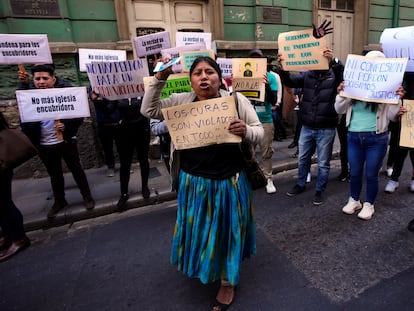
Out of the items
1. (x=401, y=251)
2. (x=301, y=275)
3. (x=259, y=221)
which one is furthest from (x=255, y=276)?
(x=401, y=251)

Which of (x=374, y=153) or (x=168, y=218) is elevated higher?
(x=374, y=153)

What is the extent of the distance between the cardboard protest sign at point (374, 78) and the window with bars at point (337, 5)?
660 centimetres

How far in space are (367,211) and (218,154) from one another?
249cm

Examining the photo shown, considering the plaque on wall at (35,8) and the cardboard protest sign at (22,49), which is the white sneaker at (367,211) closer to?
the cardboard protest sign at (22,49)

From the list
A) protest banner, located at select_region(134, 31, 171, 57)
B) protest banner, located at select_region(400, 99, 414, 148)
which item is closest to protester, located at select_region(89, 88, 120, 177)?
protest banner, located at select_region(134, 31, 171, 57)

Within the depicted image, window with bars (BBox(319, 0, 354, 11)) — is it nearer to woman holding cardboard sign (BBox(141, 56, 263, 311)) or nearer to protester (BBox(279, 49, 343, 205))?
protester (BBox(279, 49, 343, 205))

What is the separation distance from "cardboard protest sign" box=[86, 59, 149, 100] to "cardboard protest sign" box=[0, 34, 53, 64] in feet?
2.38

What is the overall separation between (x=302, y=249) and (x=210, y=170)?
1565mm

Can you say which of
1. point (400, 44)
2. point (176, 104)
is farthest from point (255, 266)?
point (400, 44)

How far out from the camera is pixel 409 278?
2.55m

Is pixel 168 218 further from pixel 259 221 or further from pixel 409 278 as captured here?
pixel 409 278

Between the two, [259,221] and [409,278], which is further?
[259,221]

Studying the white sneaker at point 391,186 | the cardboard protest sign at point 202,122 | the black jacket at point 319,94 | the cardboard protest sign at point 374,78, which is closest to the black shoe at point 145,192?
the black jacket at point 319,94

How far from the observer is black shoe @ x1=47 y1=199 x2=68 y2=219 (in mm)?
4068
